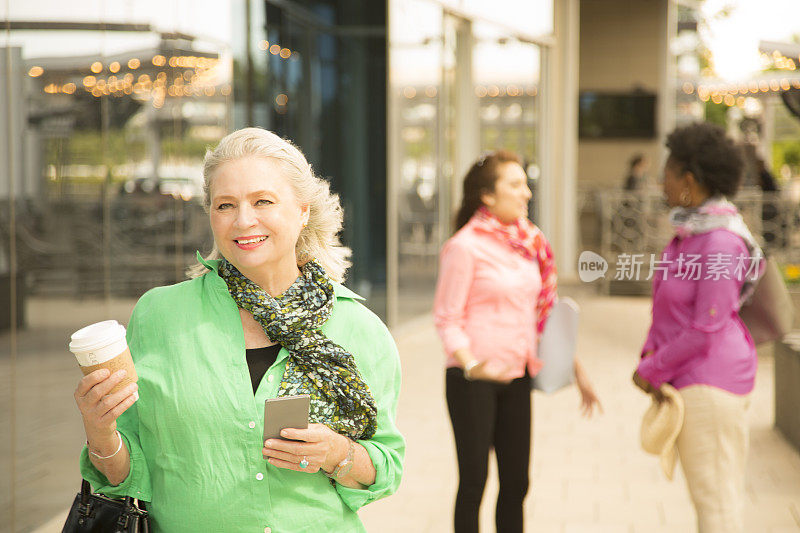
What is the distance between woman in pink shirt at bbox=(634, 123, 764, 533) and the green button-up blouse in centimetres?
163

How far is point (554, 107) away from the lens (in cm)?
1702

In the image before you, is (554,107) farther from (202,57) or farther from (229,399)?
(229,399)

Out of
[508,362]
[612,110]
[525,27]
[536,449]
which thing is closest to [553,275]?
[508,362]

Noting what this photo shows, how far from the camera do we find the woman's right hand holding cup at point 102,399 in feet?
5.58

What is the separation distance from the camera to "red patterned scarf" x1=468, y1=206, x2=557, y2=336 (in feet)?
12.2

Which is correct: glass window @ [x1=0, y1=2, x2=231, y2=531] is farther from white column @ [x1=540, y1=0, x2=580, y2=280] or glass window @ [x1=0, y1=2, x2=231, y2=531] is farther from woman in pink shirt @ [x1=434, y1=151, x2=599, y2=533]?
white column @ [x1=540, y1=0, x2=580, y2=280]

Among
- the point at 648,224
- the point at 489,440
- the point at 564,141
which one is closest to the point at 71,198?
the point at 489,440

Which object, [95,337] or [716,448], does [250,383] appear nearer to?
[95,337]

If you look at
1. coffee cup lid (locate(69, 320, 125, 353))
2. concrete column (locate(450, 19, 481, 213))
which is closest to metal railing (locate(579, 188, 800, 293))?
coffee cup lid (locate(69, 320, 125, 353))

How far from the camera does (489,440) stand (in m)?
3.66

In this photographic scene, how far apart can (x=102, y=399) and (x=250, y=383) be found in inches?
12.6

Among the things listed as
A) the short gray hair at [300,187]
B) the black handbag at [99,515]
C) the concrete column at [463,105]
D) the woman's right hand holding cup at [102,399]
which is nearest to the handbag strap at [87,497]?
the black handbag at [99,515]

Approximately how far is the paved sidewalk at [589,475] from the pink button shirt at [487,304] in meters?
1.43
